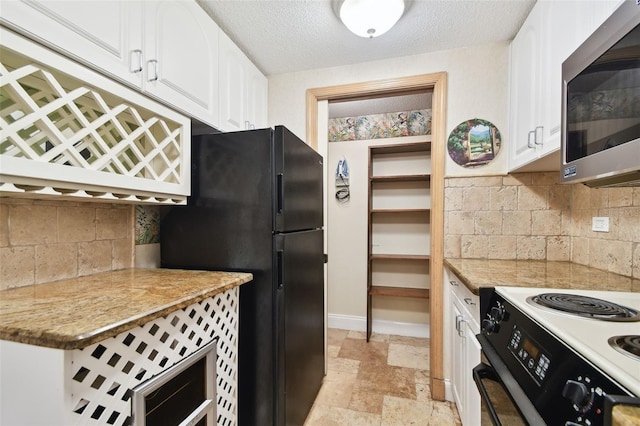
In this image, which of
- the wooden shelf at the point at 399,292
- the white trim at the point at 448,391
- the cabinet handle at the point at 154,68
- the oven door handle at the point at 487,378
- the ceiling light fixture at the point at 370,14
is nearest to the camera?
the oven door handle at the point at 487,378

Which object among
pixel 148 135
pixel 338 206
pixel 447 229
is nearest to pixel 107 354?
pixel 148 135

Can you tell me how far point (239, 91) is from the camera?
1.86 metres

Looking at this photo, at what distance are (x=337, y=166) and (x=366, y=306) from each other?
60.4 inches

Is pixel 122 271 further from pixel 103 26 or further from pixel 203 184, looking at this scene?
pixel 103 26

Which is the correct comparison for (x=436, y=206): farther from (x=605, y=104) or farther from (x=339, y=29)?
(x=339, y=29)

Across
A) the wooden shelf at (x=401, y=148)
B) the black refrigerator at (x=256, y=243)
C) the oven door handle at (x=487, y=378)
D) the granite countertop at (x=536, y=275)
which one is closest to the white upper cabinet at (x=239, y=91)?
the black refrigerator at (x=256, y=243)

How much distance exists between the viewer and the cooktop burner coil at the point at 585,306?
79 cm

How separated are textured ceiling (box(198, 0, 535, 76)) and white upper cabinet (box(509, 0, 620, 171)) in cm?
20

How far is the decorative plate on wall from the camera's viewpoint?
188 cm

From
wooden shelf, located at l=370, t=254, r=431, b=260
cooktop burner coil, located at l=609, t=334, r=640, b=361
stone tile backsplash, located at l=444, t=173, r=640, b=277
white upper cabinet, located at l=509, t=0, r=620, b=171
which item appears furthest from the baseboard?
cooktop burner coil, located at l=609, t=334, r=640, b=361

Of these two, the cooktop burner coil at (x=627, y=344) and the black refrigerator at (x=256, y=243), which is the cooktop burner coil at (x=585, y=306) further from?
the black refrigerator at (x=256, y=243)

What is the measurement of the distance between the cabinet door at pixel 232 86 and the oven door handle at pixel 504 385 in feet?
5.57

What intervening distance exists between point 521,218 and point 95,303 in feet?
7.44

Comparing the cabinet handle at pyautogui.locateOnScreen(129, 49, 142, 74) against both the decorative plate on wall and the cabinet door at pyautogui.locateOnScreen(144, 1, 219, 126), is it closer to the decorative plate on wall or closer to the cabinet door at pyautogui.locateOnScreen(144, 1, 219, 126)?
the cabinet door at pyautogui.locateOnScreen(144, 1, 219, 126)
